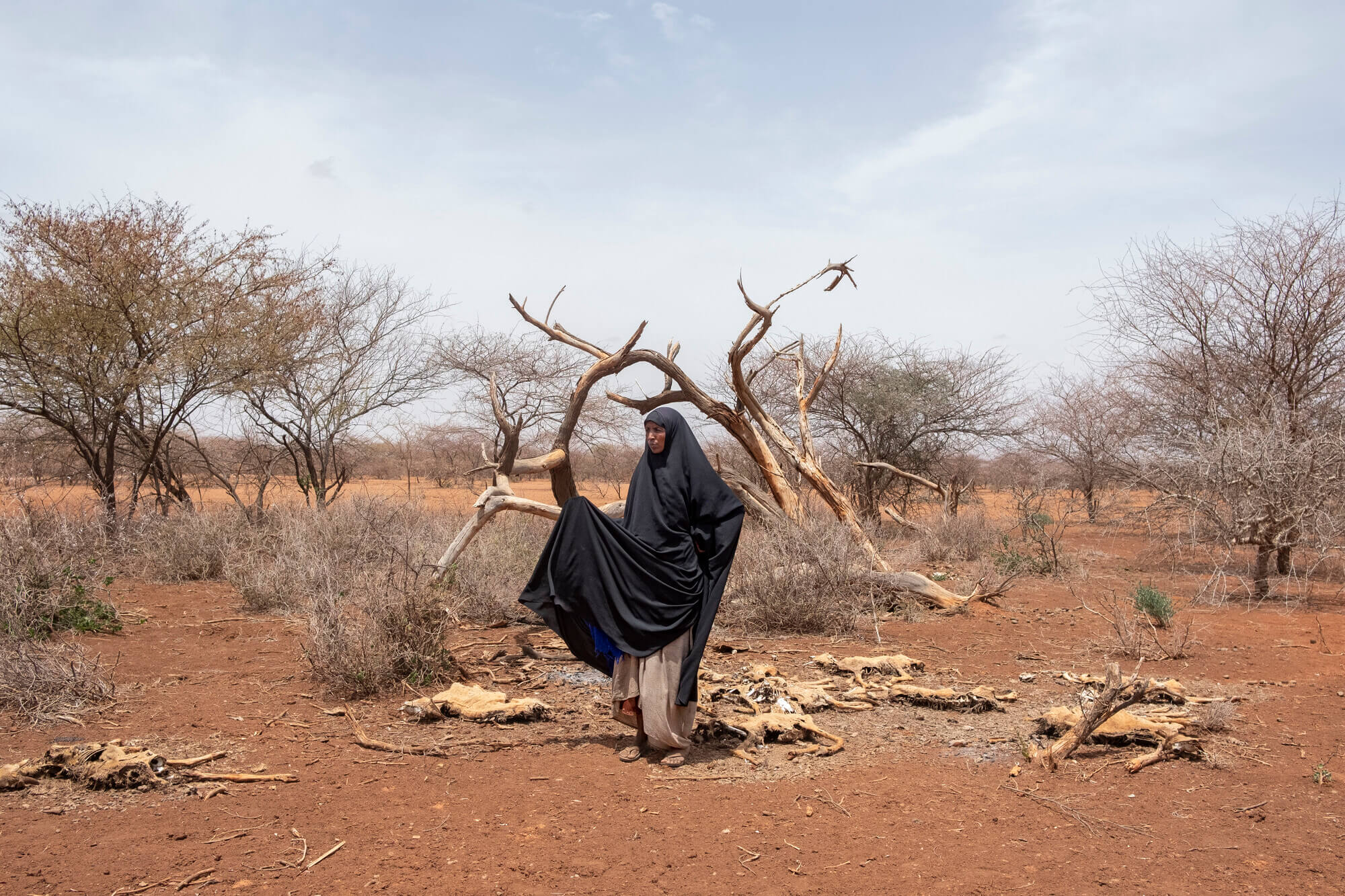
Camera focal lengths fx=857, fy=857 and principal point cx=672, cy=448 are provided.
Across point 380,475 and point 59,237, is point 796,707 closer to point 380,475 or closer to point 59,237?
point 59,237

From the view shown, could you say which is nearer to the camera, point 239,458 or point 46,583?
point 46,583

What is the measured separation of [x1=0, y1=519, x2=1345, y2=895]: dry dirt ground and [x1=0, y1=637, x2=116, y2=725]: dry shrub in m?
0.15

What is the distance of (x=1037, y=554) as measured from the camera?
439 inches

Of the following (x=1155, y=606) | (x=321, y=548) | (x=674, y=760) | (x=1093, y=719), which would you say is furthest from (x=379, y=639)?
(x=1155, y=606)

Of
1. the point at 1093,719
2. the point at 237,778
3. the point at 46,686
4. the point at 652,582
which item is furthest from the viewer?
the point at 46,686

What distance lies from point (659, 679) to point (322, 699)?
2.19m

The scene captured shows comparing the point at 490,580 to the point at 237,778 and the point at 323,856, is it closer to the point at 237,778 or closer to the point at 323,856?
the point at 237,778

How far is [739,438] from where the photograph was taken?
9242mm

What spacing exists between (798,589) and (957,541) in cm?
506

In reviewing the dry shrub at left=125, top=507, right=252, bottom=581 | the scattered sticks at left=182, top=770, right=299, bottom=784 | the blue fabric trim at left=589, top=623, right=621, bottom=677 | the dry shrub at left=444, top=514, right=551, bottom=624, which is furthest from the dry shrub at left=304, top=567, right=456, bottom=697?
the dry shrub at left=125, top=507, right=252, bottom=581

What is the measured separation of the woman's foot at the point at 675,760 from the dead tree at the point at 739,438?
2.51 meters

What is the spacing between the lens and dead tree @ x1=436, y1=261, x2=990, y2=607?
665 cm

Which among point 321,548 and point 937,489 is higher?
point 937,489

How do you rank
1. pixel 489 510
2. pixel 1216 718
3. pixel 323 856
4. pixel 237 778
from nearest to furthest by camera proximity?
1. pixel 323 856
2. pixel 237 778
3. pixel 1216 718
4. pixel 489 510
